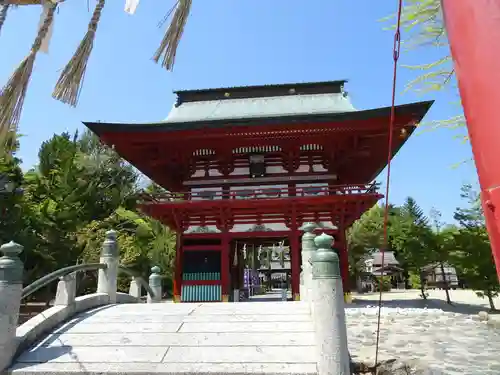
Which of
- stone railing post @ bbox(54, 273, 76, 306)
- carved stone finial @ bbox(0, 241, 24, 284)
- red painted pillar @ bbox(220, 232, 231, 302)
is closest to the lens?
carved stone finial @ bbox(0, 241, 24, 284)

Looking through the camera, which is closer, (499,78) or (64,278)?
(499,78)

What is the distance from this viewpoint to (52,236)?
69.6ft

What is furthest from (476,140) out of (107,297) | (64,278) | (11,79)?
(107,297)

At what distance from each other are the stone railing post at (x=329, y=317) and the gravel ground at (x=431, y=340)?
1562 millimetres

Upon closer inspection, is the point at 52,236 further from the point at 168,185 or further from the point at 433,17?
the point at 433,17

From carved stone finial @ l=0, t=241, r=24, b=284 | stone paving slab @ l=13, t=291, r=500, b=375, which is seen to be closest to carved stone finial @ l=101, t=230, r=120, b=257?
stone paving slab @ l=13, t=291, r=500, b=375

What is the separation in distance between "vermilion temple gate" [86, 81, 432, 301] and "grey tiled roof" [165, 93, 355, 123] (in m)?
0.64

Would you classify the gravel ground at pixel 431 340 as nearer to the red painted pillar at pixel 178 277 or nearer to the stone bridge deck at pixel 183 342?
the stone bridge deck at pixel 183 342

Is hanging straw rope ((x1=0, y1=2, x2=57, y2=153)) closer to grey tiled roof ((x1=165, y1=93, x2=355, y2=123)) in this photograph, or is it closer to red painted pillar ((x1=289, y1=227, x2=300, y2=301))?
red painted pillar ((x1=289, y1=227, x2=300, y2=301))

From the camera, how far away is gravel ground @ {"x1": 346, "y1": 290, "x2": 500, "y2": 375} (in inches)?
231

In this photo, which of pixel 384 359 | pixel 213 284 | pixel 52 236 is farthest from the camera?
pixel 52 236

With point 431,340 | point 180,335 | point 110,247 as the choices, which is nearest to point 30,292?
point 180,335

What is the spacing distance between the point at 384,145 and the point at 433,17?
33.6ft

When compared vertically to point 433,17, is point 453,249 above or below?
below
